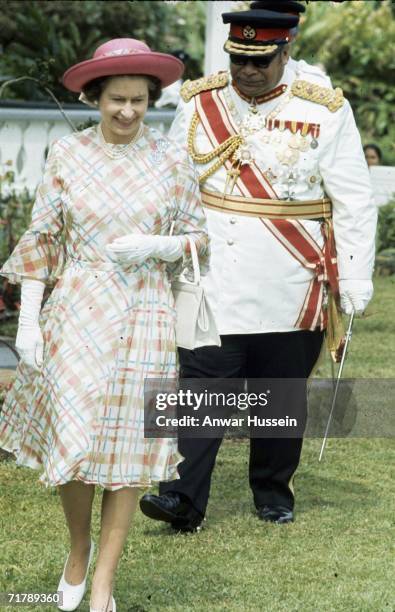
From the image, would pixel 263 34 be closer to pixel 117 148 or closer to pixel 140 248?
pixel 117 148

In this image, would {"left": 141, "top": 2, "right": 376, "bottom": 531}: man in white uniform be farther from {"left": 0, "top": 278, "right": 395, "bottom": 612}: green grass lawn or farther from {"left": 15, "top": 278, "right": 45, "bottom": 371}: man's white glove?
{"left": 15, "top": 278, "right": 45, "bottom": 371}: man's white glove

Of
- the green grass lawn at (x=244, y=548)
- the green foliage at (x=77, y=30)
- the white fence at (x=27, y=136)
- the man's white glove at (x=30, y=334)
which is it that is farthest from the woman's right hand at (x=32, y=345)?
the green foliage at (x=77, y=30)

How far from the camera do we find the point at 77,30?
60.9 ft

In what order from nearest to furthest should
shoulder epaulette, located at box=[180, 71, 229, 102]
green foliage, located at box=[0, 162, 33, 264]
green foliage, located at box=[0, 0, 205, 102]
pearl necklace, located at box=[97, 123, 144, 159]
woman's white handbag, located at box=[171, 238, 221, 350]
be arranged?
pearl necklace, located at box=[97, 123, 144, 159]
woman's white handbag, located at box=[171, 238, 221, 350]
shoulder epaulette, located at box=[180, 71, 229, 102]
green foliage, located at box=[0, 162, 33, 264]
green foliage, located at box=[0, 0, 205, 102]

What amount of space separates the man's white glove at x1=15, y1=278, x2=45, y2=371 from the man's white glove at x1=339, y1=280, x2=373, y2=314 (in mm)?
1548

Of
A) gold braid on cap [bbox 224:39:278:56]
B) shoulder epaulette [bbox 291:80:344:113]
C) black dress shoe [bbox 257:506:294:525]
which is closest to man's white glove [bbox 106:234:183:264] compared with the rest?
gold braid on cap [bbox 224:39:278:56]

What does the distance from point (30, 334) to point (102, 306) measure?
0.76 feet

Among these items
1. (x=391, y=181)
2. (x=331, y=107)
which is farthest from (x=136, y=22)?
(x=331, y=107)

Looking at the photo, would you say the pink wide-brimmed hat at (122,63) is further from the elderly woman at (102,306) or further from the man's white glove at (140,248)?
the man's white glove at (140,248)

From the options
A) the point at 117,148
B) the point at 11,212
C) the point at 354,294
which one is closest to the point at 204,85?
the point at 354,294

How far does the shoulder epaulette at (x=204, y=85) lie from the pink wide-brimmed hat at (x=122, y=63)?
4.11ft

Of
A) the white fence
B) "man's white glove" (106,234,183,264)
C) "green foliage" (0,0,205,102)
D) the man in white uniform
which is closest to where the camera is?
"man's white glove" (106,234,183,264)

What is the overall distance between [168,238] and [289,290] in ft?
4.11

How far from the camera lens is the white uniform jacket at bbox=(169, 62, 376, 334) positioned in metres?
5.67
